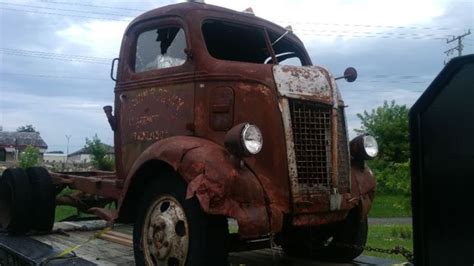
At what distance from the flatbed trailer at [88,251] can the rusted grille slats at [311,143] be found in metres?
0.90

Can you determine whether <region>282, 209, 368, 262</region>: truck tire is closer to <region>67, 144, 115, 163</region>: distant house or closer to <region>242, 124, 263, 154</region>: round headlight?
<region>242, 124, 263, 154</region>: round headlight

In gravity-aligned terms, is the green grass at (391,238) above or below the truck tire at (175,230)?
below

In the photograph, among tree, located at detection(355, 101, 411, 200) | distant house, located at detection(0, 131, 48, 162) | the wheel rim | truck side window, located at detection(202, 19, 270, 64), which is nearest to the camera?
the wheel rim

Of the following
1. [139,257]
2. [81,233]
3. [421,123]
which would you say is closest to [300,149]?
[139,257]

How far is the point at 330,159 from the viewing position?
163 inches

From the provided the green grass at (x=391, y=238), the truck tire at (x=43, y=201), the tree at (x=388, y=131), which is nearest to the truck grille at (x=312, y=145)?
the truck tire at (x=43, y=201)

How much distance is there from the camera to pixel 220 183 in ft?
11.5

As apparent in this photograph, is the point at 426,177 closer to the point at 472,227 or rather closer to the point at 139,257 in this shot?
the point at 472,227

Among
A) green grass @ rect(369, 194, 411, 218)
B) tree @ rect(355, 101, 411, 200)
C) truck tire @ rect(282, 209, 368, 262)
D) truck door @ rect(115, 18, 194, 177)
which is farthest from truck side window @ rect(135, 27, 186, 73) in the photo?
tree @ rect(355, 101, 411, 200)

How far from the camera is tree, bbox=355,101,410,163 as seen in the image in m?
25.1

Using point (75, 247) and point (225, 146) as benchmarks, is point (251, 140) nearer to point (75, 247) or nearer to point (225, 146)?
point (225, 146)

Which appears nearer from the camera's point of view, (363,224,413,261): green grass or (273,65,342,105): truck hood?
(273,65,342,105): truck hood

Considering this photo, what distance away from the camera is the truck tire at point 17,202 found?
5.75 meters

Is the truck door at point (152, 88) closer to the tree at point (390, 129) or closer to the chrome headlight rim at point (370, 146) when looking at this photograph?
the chrome headlight rim at point (370, 146)
